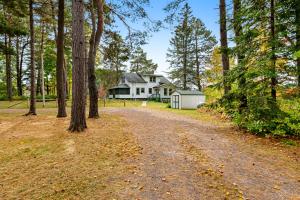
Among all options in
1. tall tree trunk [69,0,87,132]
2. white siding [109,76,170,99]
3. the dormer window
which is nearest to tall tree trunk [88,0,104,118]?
tall tree trunk [69,0,87,132]

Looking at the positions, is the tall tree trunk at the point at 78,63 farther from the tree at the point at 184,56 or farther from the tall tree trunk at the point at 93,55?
the tree at the point at 184,56

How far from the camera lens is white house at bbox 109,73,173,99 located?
1802 inches

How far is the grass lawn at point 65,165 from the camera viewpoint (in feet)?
12.7

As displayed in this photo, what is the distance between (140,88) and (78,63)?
3785 cm

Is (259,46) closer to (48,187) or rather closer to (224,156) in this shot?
(224,156)

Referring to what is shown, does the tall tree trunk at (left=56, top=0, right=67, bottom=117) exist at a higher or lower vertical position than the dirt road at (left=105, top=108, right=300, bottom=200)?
higher

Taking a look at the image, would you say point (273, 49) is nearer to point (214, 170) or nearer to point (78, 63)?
point (214, 170)

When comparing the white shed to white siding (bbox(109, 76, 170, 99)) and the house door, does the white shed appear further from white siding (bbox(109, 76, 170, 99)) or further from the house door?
white siding (bbox(109, 76, 170, 99))

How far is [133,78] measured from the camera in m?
46.3

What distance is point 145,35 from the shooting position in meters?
14.1

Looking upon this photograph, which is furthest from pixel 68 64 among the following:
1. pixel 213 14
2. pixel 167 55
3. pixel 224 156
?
pixel 224 156

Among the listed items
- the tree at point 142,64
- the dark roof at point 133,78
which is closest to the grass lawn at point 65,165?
the dark roof at point 133,78

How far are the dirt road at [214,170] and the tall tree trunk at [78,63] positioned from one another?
287 cm

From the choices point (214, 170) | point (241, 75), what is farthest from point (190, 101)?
point (214, 170)
